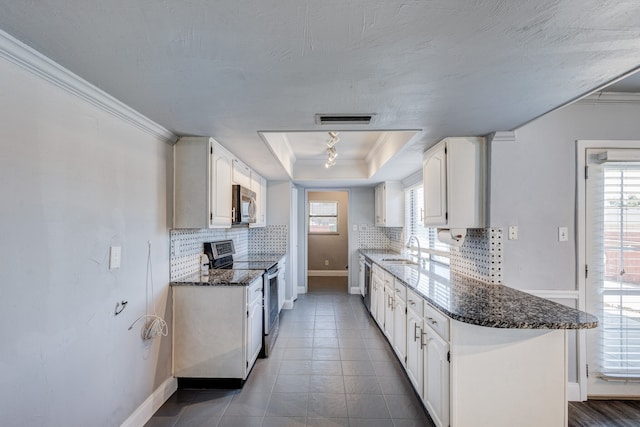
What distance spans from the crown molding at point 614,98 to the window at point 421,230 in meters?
1.71

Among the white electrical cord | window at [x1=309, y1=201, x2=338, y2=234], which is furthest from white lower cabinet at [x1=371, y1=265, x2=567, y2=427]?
window at [x1=309, y1=201, x2=338, y2=234]

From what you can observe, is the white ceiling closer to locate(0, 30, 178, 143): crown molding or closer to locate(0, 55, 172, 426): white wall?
locate(0, 30, 178, 143): crown molding

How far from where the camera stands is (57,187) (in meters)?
1.36

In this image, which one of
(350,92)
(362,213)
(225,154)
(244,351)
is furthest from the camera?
(362,213)

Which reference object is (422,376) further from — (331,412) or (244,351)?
(244,351)

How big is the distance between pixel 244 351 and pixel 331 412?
840 millimetres

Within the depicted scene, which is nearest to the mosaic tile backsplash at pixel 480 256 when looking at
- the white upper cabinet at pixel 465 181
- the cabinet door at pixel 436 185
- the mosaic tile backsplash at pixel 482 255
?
the mosaic tile backsplash at pixel 482 255

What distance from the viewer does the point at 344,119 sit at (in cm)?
192

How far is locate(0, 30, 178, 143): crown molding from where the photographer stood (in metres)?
1.13

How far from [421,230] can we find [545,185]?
1.94m

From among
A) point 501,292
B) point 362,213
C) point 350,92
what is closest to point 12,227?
point 350,92

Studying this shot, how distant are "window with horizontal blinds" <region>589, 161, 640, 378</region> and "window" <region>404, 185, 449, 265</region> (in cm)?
127

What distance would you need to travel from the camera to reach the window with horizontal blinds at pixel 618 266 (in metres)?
2.25

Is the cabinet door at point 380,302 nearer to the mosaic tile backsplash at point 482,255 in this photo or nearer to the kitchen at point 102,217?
the mosaic tile backsplash at point 482,255
